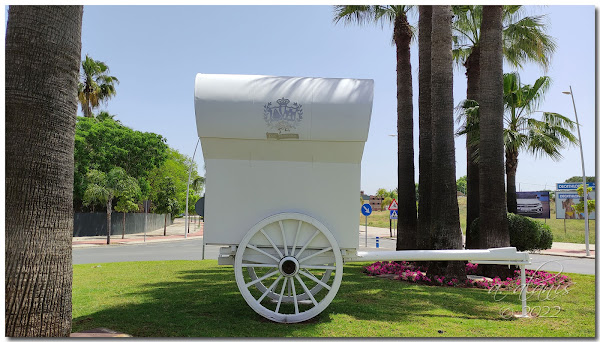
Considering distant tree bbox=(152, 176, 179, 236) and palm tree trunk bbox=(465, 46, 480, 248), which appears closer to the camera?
palm tree trunk bbox=(465, 46, 480, 248)

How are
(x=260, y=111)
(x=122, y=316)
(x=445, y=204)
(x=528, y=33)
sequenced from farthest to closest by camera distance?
(x=528, y=33), (x=445, y=204), (x=122, y=316), (x=260, y=111)

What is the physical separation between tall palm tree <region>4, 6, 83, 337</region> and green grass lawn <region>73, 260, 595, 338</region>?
5.00 feet

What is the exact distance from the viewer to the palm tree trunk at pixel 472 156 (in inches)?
529

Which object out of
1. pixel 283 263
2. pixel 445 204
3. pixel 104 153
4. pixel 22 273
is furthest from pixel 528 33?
pixel 104 153

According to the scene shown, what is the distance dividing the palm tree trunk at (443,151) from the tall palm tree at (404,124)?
8.06 feet

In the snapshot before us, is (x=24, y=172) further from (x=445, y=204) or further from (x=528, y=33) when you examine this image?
(x=528, y=33)

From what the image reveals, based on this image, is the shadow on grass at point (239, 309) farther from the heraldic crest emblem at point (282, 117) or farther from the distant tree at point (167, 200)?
the distant tree at point (167, 200)

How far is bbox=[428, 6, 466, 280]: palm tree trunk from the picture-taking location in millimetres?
9969

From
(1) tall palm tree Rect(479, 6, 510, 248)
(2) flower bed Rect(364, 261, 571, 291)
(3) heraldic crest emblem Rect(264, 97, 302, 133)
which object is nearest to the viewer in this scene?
(3) heraldic crest emblem Rect(264, 97, 302, 133)

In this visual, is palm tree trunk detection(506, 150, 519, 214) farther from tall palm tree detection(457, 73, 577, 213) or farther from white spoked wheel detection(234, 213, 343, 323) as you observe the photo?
white spoked wheel detection(234, 213, 343, 323)

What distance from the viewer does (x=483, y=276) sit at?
1109 cm

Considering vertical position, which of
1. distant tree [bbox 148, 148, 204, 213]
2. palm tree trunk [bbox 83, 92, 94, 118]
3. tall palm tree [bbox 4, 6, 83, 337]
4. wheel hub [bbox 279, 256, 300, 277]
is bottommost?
wheel hub [bbox 279, 256, 300, 277]

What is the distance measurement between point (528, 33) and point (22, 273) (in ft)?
49.8

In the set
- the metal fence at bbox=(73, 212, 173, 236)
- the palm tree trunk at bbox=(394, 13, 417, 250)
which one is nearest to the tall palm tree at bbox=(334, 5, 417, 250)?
the palm tree trunk at bbox=(394, 13, 417, 250)
